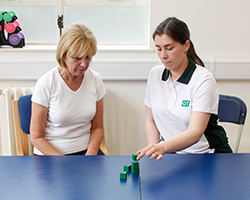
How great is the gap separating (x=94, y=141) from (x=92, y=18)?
3.76ft

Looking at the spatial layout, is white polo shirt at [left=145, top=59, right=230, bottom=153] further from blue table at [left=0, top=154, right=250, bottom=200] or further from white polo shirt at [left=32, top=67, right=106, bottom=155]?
white polo shirt at [left=32, top=67, right=106, bottom=155]

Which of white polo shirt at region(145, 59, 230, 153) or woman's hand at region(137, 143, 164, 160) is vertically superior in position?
white polo shirt at region(145, 59, 230, 153)

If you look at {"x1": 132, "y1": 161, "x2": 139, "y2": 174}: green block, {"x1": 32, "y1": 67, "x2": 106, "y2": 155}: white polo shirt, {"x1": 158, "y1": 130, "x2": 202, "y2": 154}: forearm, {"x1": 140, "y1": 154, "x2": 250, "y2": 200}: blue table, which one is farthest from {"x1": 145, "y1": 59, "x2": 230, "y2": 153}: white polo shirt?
{"x1": 132, "y1": 161, "x2": 139, "y2": 174}: green block

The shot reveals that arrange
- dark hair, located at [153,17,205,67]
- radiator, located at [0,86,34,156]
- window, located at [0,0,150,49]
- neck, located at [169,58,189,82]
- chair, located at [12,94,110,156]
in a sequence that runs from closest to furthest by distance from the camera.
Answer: dark hair, located at [153,17,205,67] → neck, located at [169,58,189,82] → chair, located at [12,94,110,156] → radiator, located at [0,86,34,156] → window, located at [0,0,150,49]

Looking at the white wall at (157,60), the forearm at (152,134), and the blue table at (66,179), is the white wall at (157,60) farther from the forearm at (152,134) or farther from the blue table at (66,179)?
the blue table at (66,179)

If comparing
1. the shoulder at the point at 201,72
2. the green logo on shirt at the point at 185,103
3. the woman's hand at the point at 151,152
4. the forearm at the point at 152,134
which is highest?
the shoulder at the point at 201,72

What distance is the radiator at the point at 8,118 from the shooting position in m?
1.97

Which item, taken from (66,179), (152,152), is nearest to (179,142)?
(152,152)

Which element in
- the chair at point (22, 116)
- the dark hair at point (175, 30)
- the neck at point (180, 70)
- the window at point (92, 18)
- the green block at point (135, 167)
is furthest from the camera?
the window at point (92, 18)

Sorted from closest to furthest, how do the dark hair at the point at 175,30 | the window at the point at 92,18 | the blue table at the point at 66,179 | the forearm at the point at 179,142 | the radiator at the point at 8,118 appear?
the blue table at the point at 66,179, the forearm at the point at 179,142, the dark hair at the point at 175,30, the radiator at the point at 8,118, the window at the point at 92,18

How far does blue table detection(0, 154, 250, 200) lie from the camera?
35.9 inches

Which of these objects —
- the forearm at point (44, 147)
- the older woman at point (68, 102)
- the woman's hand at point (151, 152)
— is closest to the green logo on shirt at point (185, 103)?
the woman's hand at point (151, 152)

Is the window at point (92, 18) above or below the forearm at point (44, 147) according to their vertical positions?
above

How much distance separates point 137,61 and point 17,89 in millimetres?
885
